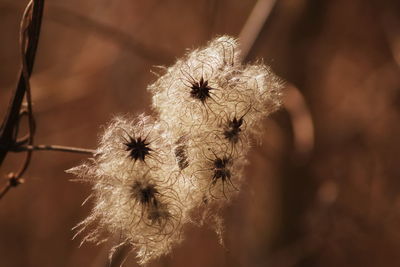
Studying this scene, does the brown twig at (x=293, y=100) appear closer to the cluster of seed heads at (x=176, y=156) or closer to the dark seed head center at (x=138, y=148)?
the cluster of seed heads at (x=176, y=156)

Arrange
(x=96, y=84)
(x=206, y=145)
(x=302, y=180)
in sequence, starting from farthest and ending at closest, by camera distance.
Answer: (x=96, y=84)
(x=302, y=180)
(x=206, y=145)

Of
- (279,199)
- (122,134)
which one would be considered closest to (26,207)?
(279,199)

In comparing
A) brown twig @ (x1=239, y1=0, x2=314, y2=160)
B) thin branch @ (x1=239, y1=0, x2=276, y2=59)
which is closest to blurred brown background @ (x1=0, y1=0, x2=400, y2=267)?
brown twig @ (x1=239, y1=0, x2=314, y2=160)

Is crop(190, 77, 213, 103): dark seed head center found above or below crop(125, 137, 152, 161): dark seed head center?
above

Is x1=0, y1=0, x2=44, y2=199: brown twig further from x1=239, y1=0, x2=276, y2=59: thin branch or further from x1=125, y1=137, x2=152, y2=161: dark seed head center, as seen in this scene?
x1=239, y1=0, x2=276, y2=59: thin branch

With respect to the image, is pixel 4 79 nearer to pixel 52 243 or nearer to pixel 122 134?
pixel 52 243

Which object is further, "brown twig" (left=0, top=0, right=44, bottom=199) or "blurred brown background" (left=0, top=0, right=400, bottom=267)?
"blurred brown background" (left=0, top=0, right=400, bottom=267)
